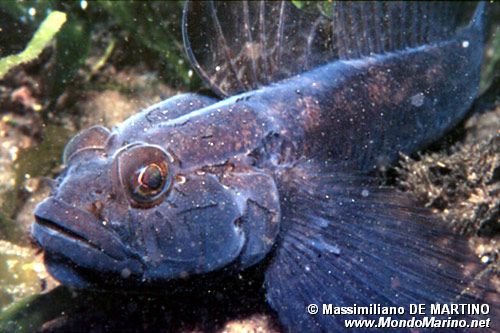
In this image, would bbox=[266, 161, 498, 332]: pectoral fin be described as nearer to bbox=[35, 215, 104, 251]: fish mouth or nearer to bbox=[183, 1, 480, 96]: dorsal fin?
bbox=[183, 1, 480, 96]: dorsal fin

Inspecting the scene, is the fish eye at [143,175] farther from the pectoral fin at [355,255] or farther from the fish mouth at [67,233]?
the pectoral fin at [355,255]

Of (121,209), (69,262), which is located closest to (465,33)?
(121,209)

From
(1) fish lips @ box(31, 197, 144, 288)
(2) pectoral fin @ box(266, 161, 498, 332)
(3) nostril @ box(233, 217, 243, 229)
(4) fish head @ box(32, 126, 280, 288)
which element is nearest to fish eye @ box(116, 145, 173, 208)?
(4) fish head @ box(32, 126, 280, 288)

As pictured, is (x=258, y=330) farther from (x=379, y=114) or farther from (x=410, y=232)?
Result: (x=379, y=114)

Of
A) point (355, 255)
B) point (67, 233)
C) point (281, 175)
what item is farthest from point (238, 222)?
point (67, 233)

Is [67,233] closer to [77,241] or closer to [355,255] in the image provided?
[77,241]

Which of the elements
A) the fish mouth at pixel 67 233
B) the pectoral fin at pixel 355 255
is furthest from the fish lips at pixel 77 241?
the pectoral fin at pixel 355 255
